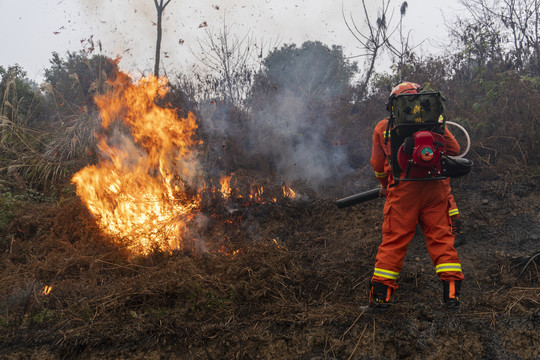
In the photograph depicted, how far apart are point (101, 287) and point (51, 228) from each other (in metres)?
2.22

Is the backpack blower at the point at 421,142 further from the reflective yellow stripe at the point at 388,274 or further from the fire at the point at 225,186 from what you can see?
the fire at the point at 225,186

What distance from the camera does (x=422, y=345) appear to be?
7.57ft

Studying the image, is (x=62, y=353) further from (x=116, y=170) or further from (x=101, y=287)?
(x=116, y=170)

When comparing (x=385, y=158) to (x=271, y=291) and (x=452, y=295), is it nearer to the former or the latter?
(x=452, y=295)

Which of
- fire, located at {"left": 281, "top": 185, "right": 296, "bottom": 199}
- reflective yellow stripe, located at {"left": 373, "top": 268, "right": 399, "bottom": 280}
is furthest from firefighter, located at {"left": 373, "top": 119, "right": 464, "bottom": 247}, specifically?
fire, located at {"left": 281, "top": 185, "right": 296, "bottom": 199}

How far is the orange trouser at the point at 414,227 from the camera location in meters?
2.71

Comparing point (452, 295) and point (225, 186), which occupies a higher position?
point (225, 186)

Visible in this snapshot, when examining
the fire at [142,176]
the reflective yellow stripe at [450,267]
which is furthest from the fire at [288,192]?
the reflective yellow stripe at [450,267]

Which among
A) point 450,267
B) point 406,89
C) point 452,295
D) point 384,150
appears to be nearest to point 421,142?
point 384,150

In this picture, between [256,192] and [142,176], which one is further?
[256,192]

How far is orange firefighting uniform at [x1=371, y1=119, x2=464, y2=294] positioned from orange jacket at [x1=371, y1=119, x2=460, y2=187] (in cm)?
25

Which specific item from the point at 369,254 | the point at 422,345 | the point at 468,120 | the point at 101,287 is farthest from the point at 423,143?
the point at 468,120

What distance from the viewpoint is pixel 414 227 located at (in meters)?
2.80

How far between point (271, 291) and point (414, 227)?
1.41 metres
